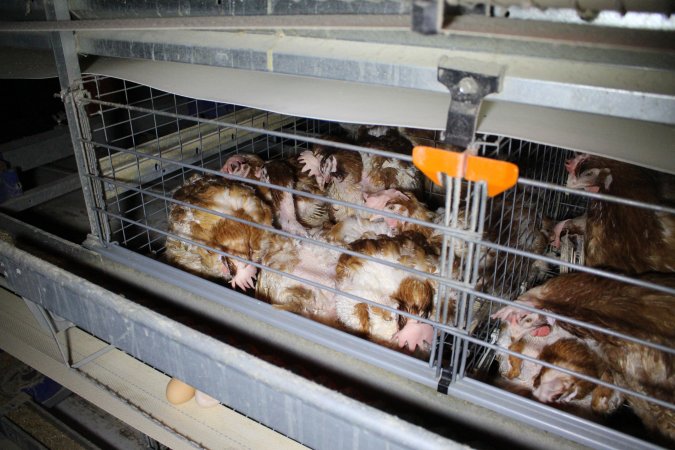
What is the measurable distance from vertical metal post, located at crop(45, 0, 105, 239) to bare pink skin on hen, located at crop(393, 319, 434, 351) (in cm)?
95

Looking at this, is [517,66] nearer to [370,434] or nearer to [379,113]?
[379,113]

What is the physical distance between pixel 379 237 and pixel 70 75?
937mm

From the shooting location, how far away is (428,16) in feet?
2.48

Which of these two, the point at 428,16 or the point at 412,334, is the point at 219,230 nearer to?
the point at 412,334

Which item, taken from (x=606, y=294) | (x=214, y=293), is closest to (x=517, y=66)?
(x=606, y=294)

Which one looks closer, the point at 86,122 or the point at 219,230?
the point at 86,122

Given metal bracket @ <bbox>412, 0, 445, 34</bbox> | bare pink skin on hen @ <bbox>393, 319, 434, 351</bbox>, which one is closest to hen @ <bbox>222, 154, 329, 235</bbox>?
bare pink skin on hen @ <bbox>393, 319, 434, 351</bbox>

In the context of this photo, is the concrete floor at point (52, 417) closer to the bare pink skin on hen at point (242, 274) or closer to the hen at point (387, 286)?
the bare pink skin on hen at point (242, 274)

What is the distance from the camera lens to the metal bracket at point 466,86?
801 mm

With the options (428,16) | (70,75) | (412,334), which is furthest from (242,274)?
(428,16)

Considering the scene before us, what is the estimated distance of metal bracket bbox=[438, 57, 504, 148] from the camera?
2.63 feet

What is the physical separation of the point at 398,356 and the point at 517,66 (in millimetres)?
648

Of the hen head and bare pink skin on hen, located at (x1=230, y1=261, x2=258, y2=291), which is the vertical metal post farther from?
the hen head

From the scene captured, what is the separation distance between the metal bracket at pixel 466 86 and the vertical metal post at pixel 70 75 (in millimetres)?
1009
